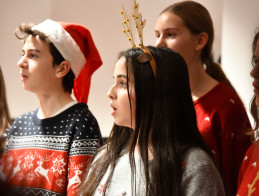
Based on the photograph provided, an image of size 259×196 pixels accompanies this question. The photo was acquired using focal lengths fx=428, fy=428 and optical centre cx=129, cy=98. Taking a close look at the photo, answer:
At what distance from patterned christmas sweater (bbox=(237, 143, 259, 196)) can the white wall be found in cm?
165

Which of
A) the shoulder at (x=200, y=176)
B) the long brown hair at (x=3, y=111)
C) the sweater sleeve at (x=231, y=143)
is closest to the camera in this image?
the shoulder at (x=200, y=176)

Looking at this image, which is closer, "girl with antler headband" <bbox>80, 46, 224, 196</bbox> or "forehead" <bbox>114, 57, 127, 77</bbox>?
"girl with antler headband" <bbox>80, 46, 224, 196</bbox>

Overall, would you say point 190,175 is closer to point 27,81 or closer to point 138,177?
point 138,177

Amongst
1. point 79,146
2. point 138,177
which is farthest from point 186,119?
point 79,146

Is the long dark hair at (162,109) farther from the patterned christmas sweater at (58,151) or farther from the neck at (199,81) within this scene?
the neck at (199,81)

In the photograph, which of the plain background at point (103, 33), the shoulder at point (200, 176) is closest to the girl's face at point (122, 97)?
the shoulder at point (200, 176)

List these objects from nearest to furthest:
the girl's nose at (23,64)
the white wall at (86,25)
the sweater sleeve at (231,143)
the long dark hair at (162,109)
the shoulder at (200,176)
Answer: the shoulder at (200,176) → the long dark hair at (162,109) → the sweater sleeve at (231,143) → the girl's nose at (23,64) → the white wall at (86,25)

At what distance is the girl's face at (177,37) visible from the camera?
207 cm

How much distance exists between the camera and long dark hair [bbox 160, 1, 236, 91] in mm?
2076

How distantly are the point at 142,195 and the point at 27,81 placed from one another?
886 millimetres

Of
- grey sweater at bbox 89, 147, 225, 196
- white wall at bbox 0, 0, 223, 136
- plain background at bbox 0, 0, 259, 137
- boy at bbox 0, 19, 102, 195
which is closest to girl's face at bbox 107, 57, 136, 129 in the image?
grey sweater at bbox 89, 147, 225, 196

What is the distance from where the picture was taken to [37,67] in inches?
80.0

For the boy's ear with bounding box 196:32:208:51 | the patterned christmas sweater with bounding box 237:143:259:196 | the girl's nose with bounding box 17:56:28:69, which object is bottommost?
the patterned christmas sweater with bounding box 237:143:259:196

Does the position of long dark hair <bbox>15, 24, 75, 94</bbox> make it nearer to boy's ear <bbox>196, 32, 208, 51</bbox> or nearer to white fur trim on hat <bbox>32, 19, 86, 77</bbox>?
white fur trim on hat <bbox>32, 19, 86, 77</bbox>
